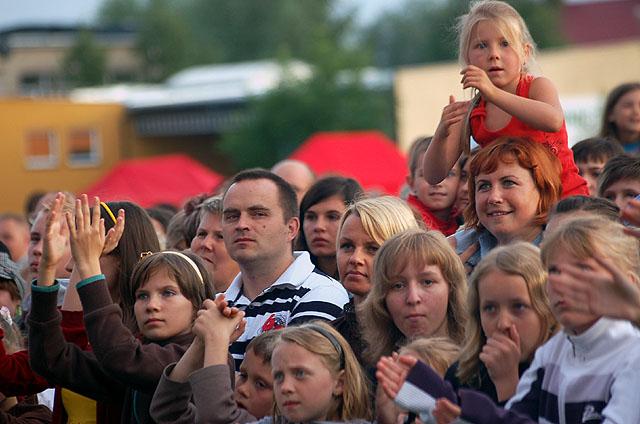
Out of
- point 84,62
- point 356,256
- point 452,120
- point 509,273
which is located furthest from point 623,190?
point 84,62

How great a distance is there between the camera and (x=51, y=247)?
18.7ft

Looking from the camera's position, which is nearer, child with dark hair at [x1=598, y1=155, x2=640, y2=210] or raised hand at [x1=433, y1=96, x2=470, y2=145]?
raised hand at [x1=433, y1=96, x2=470, y2=145]

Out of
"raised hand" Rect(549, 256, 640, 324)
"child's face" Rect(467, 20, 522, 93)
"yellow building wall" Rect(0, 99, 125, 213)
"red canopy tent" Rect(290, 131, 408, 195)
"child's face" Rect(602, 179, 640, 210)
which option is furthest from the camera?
"yellow building wall" Rect(0, 99, 125, 213)

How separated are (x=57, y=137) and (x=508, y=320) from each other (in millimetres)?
45350

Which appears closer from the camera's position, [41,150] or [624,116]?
[624,116]

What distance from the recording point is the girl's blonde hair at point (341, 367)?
15.4 feet

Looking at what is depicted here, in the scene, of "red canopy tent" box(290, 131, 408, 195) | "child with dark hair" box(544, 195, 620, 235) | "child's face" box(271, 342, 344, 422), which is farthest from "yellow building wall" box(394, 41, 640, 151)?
"child's face" box(271, 342, 344, 422)

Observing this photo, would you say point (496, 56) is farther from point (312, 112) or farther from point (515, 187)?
point (312, 112)

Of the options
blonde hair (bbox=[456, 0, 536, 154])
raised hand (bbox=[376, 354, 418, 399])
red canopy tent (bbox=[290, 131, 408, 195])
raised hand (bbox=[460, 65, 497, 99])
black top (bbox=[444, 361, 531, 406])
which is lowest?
red canopy tent (bbox=[290, 131, 408, 195])

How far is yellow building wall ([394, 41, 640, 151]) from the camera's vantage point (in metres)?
33.9

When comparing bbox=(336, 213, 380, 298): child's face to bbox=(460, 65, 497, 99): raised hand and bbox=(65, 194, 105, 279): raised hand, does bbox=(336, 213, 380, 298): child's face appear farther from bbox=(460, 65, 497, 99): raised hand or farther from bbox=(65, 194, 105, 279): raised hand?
bbox=(65, 194, 105, 279): raised hand

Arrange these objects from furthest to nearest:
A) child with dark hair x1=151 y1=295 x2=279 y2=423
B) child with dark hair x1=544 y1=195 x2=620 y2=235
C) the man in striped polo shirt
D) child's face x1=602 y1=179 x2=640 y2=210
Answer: child's face x1=602 y1=179 x2=640 y2=210 → the man in striped polo shirt → child with dark hair x1=544 y1=195 x2=620 y2=235 → child with dark hair x1=151 y1=295 x2=279 y2=423

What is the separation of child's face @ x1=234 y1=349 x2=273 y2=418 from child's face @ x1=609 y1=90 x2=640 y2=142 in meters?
3.65

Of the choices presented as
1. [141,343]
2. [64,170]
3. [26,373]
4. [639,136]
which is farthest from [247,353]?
[64,170]
